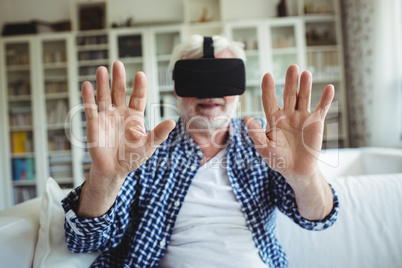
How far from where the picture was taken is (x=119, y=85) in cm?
65

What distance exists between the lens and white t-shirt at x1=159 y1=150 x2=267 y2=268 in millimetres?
766

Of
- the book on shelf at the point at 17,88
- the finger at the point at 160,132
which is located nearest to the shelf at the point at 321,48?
the finger at the point at 160,132

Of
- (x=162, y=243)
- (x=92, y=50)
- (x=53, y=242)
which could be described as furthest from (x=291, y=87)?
(x=92, y=50)

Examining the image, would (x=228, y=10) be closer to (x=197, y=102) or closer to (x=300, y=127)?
(x=197, y=102)

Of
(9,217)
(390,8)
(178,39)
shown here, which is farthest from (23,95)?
(390,8)

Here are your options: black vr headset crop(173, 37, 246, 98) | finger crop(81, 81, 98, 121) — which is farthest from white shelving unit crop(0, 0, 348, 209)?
finger crop(81, 81, 98, 121)

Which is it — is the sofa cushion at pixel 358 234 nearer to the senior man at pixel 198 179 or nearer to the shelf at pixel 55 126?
the senior man at pixel 198 179

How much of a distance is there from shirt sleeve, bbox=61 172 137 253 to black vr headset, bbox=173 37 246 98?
0.30 metres

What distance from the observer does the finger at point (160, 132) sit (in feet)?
1.96

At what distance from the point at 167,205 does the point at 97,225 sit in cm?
21

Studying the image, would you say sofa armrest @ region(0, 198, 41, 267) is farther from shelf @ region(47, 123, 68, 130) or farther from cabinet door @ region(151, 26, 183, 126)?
shelf @ region(47, 123, 68, 130)

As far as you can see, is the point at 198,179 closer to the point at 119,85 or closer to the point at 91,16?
the point at 119,85

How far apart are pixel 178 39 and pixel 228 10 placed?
63 centimetres

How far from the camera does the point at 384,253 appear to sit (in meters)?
0.93
